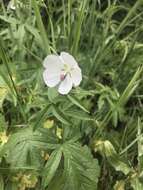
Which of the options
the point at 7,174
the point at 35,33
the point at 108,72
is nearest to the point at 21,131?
the point at 7,174

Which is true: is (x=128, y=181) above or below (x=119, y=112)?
below

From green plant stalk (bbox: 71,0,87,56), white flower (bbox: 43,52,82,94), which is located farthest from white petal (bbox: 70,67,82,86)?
green plant stalk (bbox: 71,0,87,56)

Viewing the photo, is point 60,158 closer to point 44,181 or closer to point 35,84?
point 44,181

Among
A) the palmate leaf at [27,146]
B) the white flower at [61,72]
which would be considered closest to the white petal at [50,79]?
the white flower at [61,72]

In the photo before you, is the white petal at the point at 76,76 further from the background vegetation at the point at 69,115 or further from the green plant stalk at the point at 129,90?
the green plant stalk at the point at 129,90

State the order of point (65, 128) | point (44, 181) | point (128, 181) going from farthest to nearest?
1. point (128, 181)
2. point (65, 128)
3. point (44, 181)

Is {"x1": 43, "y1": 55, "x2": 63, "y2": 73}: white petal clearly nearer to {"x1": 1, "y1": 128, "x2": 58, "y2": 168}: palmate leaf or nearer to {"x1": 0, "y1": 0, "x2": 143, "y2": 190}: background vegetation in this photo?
{"x1": 0, "y1": 0, "x2": 143, "y2": 190}: background vegetation
